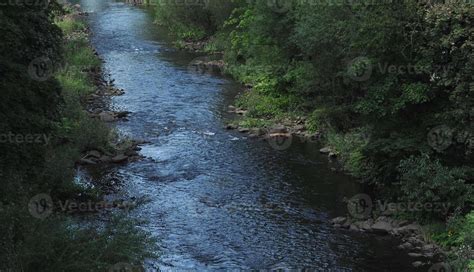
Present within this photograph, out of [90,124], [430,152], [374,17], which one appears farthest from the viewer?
[90,124]

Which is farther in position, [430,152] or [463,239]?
[430,152]

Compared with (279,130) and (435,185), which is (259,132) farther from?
(435,185)

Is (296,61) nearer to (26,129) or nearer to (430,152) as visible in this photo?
(430,152)

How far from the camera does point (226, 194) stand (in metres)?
14.8

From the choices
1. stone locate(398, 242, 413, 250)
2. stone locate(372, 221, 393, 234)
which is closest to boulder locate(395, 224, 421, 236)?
stone locate(372, 221, 393, 234)

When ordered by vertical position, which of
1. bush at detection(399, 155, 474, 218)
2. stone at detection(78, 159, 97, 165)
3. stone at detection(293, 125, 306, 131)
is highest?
bush at detection(399, 155, 474, 218)

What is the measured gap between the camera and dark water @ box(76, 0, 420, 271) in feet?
38.0

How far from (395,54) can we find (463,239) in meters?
5.10

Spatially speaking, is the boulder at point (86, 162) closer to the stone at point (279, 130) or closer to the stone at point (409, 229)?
the stone at point (279, 130)

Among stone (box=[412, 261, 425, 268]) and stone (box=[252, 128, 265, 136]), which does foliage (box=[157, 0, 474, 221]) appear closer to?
stone (box=[412, 261, 425, 268])

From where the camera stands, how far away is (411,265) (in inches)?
445

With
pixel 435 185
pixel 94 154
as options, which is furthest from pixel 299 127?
pixel 435 185

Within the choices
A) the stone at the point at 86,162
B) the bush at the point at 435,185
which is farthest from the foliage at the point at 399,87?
the stone at the point at 86,162

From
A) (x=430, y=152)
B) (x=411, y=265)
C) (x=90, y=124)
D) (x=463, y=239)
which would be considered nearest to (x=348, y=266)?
(x=411, y=265)
